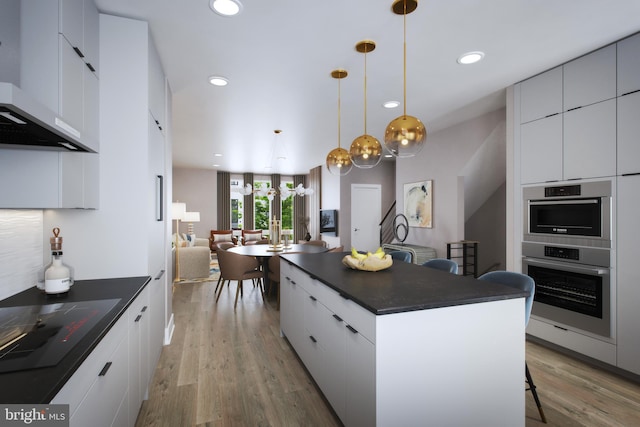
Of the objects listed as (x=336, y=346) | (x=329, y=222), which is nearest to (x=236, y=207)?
(x=329, y=222)

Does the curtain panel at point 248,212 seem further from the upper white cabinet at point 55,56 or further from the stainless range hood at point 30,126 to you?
the stainless range hood at point 30,126

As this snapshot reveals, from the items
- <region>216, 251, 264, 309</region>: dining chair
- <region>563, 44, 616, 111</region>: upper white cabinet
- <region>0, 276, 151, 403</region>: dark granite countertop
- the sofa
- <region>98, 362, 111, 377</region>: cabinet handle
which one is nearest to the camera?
<region>0, 276, 151, 403</region>: dark granite countertop

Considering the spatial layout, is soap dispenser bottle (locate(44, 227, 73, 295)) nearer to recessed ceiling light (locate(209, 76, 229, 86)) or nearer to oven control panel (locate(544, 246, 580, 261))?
recessed ceiling light (locate(209, 76, 229, 86))

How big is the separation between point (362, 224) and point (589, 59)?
232 inches

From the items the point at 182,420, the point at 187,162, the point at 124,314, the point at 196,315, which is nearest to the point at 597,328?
the point at 182,420

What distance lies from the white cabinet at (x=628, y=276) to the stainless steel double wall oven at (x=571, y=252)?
7cm

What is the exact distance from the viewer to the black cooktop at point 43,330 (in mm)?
973

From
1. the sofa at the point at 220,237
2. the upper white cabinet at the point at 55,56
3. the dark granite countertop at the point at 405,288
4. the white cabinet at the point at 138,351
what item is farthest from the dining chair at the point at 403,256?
the sofa at the point at 220,237

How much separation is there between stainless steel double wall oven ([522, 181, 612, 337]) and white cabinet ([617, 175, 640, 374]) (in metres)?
0.07

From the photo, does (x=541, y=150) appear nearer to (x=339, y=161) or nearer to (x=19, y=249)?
(x=339, y=161)

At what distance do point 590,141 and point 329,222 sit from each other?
246 inches

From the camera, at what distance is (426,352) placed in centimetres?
146

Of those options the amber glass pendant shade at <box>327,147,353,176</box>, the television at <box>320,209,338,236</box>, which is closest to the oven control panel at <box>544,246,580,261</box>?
the amber glass pendant shade at <box>327,147,353,176</box>

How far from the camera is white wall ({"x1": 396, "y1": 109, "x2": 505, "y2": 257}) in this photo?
14.5 ft
